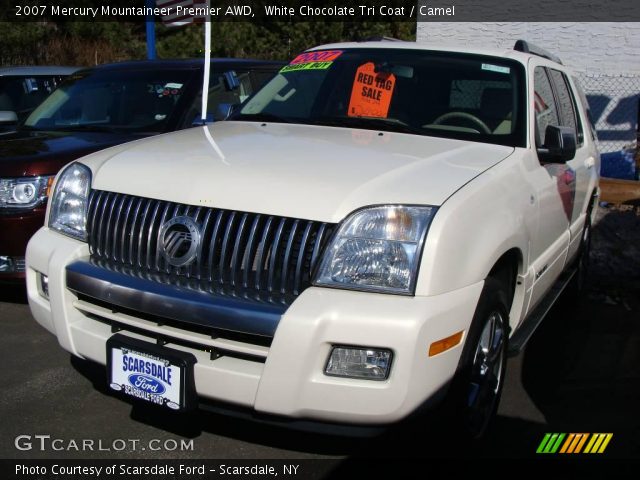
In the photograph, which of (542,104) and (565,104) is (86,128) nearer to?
(542,104)

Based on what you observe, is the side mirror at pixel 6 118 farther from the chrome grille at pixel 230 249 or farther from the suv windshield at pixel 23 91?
the chrome grille at pixel 230 249

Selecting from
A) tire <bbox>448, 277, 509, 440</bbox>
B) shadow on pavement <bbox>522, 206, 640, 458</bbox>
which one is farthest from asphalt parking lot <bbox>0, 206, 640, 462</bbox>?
tire <bbox>448, 277, 509, 440</bbox>

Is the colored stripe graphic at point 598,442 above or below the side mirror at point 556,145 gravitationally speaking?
below

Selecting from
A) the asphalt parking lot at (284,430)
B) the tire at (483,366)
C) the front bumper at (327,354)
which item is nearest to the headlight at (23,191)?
the asphalt parking lot at (284,430)

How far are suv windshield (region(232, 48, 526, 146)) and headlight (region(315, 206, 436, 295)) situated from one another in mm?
1292

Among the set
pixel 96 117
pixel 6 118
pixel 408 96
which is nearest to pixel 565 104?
pixel 408 96

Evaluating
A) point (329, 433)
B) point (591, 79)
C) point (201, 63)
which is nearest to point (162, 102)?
point (201, 63)

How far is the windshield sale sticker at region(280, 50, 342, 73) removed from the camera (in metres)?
4.56

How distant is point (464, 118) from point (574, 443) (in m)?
1.82

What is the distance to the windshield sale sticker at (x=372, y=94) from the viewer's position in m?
4.12

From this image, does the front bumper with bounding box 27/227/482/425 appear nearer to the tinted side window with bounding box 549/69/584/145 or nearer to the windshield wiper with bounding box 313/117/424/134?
the windshield wiper with bounding box 313/117/424/134

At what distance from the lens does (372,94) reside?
4.20 metres

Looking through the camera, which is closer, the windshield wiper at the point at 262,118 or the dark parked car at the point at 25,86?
the windshield wiper at the point at 262,118

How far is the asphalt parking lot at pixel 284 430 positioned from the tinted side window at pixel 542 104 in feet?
4.83
